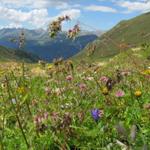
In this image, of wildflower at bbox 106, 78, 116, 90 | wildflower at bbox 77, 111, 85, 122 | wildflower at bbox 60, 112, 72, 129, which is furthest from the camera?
wildflower at bbox 106, 78, 116, 90

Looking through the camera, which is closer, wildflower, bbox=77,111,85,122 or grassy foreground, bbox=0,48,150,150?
grassy foreground, bbox=0,48,150,150

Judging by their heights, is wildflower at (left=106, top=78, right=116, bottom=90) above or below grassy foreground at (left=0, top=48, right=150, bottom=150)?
above

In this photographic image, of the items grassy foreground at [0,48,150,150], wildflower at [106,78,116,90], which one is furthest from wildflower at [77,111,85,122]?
wildflower at [106,78,116,90]

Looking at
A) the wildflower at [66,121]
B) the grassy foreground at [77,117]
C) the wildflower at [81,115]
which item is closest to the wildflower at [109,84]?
the grassy foreground at [77,117]

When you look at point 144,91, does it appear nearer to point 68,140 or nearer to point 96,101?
point 96,101

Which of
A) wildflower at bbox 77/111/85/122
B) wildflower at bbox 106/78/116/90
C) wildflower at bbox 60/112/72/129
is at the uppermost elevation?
wildflower at bbox 106/78/116/90

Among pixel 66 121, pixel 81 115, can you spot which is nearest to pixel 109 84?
pixel 81 115

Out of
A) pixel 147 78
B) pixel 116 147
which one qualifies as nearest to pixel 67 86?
pixel 147 78

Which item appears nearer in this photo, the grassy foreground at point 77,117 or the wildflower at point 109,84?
the grassy foreground at point 77,117

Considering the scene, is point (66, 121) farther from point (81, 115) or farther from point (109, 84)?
point (109, 84)

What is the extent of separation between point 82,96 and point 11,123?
1.56 meters

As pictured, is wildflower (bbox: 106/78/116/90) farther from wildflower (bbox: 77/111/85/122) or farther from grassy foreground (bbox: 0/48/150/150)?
wildflower (bbox: 77/111/85/122)

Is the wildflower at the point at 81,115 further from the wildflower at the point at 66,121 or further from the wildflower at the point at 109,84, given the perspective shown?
the wildflower at the point at 66,121

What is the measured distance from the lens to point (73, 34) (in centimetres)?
630
